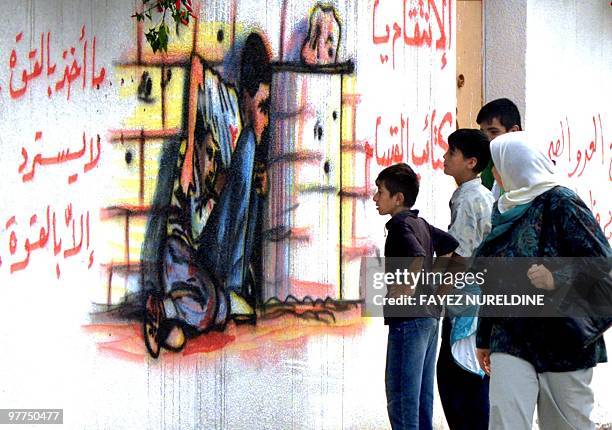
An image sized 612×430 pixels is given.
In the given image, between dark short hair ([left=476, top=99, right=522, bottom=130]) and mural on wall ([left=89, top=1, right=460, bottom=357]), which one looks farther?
dark short hair ([left=476, top=99, right=522, bottom=130])

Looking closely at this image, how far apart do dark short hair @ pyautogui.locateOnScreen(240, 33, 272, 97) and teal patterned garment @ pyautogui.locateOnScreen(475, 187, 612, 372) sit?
7.43ft

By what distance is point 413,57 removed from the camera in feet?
24.3

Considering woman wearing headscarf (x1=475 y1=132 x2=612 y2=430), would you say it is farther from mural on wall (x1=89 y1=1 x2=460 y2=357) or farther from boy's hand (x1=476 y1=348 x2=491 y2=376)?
mural on wall (x1=89 y1=1 x2=460 y2=357)

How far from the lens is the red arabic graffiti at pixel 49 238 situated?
6082mm

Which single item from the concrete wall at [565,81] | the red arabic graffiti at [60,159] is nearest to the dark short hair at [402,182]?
the red arabic graffiti at [60,159]

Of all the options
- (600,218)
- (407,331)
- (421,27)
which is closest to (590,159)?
(600,218)

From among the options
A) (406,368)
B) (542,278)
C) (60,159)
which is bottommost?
(406,368)

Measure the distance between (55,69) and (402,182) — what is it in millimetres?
1942

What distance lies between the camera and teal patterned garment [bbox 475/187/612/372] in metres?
4.77

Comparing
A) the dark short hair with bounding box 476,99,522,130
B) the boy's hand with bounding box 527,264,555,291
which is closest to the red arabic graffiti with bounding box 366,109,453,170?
the dark short hair with bounding box 476,99,522,130

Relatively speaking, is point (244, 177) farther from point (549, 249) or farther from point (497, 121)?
point (549, 249)

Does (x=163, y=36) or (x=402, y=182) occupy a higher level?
(x=163, y=36)

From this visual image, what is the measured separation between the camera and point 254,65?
22.2ft

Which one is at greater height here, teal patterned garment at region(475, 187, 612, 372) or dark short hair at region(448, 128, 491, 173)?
dark short hair at region(448, 128, 491, 173)
